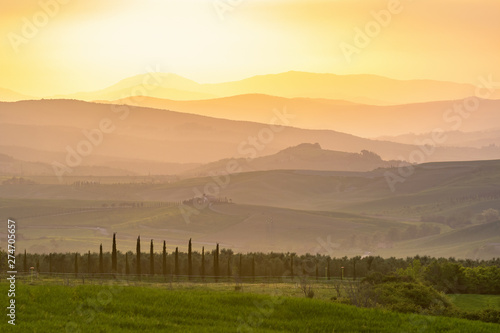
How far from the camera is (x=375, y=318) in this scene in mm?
41812

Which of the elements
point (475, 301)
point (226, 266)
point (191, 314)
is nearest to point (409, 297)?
point (475, 301)

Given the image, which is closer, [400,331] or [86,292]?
[400,331]

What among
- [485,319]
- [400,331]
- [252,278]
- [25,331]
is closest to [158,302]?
[25,331]

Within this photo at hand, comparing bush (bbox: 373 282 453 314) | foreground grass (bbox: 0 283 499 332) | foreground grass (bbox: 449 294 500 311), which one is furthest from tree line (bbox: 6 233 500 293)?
foreground grass (bbox: 0 283 499 332)

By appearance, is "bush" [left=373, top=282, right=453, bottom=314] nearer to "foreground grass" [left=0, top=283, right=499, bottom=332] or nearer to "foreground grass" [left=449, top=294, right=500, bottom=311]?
"foreground grass" [left=449, top=294, right=500, bottom=311]

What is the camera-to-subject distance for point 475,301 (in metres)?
68.0

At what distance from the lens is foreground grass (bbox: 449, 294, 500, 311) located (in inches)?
2552

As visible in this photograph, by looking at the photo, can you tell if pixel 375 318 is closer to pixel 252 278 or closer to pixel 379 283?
pixel 379 283

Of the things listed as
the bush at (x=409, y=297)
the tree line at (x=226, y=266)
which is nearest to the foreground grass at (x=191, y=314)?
the bush at (x=409, y=297)

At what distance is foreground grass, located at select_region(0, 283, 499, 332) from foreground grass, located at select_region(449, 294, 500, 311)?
871 inches

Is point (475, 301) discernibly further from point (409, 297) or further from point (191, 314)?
point (191, 314)

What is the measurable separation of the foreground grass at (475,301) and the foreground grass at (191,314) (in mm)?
22133

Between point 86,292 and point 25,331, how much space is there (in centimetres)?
847

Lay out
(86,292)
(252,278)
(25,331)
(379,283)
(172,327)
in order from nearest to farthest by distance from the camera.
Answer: (25,331) < (172,327) < (86,292) < (379,283) < (252,278)
